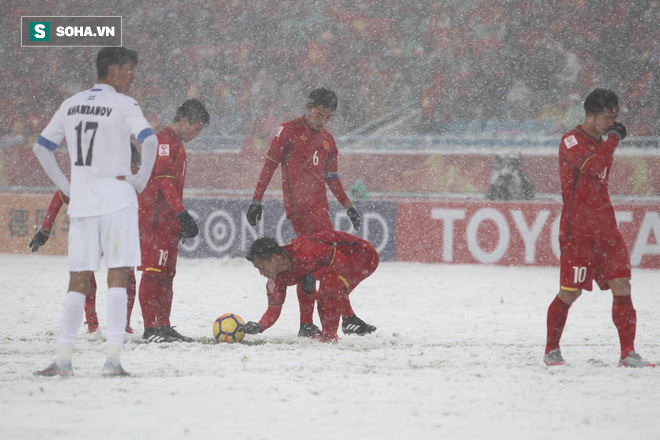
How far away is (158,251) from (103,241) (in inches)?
58.3

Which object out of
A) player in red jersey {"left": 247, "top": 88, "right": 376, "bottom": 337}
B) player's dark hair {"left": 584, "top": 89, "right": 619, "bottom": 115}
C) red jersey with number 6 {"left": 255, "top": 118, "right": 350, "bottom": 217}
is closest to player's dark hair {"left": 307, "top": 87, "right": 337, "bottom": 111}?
player in red jersey {"left": 247, "top": 88, "right": 376, "bottom": 337}

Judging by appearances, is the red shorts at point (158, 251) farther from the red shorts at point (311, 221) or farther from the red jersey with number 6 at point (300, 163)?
the red shorts at point (311, 221)

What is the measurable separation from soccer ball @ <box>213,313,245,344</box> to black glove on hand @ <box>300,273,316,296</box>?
1.66 ft

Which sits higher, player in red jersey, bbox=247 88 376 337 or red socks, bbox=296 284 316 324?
player in red jersey, bbox=247 88 376 337

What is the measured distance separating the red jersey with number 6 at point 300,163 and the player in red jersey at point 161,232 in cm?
66

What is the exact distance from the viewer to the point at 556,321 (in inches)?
191

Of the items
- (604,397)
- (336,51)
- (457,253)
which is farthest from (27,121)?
(604,397)

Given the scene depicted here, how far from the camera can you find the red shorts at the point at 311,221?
247 inches

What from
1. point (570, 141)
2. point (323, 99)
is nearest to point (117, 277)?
point (323, 99)

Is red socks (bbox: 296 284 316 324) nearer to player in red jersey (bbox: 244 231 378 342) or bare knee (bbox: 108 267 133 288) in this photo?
player in red jersey (bbox: 244 231 378 342)

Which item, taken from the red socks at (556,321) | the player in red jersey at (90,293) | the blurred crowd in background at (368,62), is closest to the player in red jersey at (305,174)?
the player in red jersey at (90,293)

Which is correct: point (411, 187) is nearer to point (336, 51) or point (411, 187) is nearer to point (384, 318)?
point (336, 51)

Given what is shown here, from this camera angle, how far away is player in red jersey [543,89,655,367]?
4.74m

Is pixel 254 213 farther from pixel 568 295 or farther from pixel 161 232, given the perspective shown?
pixel 568 295
